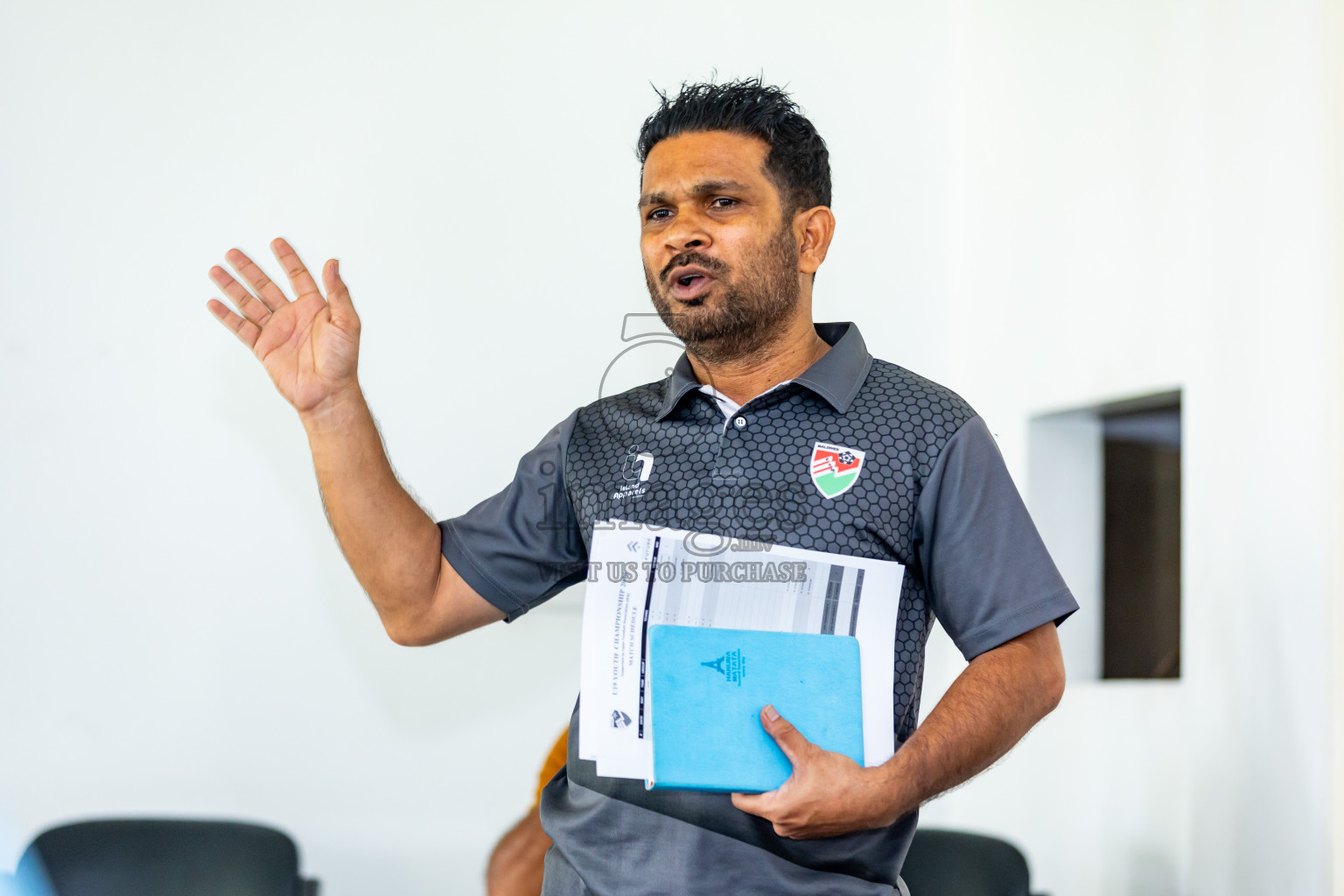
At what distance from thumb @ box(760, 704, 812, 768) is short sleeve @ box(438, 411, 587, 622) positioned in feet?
1.44

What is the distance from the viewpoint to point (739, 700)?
1.17m

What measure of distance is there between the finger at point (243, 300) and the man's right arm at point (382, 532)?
0.53ft

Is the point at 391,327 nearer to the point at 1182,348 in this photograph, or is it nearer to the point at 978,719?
the point at 1182,348

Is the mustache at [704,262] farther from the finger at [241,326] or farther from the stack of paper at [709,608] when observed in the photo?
the finger at [241,326]

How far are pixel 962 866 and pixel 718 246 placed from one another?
1351 millimetres

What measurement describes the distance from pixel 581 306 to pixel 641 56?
0.63m

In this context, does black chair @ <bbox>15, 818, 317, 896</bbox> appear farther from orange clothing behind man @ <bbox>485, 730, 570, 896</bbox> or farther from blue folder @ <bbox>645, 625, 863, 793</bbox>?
blue folder @ <bbox>645, 625, 863, 793</bbox>

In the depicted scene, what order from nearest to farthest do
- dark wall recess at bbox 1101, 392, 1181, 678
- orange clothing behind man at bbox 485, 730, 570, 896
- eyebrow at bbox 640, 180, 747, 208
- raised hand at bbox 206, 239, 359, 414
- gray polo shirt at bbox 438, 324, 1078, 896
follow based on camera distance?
gray polo shirt at bbox 438, 324, 1078, 896 < raised hand at bbox 206, 239, 359, 414 < eyebrow at bbox 640, 180, 747, 208 < orange clothing behind man at bbox 485, 730, 570, 896 < dark wall recess at bbox 1101, 392, 1181, 678

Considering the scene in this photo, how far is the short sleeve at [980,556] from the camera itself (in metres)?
1.24

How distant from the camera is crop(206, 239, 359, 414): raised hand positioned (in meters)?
1.34

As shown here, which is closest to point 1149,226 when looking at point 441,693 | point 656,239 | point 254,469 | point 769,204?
point 769,204

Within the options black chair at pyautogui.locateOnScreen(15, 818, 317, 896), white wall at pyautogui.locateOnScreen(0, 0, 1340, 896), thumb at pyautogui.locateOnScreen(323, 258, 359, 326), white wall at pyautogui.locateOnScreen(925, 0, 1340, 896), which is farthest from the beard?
black chair at pyautogui.locateOnScreen(15, 818, 317, 896)

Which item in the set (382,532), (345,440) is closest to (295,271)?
(345,440)

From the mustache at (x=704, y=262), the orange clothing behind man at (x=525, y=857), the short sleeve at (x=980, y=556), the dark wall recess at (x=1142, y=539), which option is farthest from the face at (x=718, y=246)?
the dark wall recess at (x=1142, y=539)
